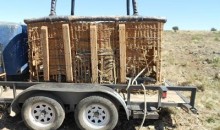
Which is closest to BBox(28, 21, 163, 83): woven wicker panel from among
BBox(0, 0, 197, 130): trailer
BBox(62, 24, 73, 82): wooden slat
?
BBox(0, 0, 197, 130): trailer

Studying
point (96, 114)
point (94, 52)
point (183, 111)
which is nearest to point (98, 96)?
point (96, 114)

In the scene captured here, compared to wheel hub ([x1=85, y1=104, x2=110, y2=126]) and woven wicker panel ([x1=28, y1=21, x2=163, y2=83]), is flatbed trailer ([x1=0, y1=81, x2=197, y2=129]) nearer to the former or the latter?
wheel hub ([x1=85, y1=104, x2=110, y2=126])

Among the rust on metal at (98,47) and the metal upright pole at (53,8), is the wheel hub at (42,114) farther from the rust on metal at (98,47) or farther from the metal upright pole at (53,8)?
the metal upright pole at (53,8)

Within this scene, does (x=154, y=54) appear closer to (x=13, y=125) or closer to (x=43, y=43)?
→ (x=43, y=43)

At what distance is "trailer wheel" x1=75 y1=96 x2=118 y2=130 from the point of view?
6.85 m

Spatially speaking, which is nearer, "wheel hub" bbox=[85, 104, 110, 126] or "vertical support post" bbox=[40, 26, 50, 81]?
"wheel hub" bbox=[85, 104, 110, 126]

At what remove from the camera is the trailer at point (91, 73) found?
696 cm

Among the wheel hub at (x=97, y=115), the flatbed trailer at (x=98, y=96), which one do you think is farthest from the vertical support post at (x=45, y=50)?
the wheel hub at (x=97, y=115)

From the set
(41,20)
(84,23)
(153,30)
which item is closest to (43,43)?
(41,20)

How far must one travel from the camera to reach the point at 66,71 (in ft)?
25.0

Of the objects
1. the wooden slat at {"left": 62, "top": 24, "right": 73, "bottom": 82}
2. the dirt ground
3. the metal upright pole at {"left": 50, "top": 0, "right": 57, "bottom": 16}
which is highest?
the metal upright pole at {"left": 50, "top": 0, "right": 57, "bottom": 16}

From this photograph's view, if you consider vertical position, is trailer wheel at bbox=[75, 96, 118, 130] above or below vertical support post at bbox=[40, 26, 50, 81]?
below

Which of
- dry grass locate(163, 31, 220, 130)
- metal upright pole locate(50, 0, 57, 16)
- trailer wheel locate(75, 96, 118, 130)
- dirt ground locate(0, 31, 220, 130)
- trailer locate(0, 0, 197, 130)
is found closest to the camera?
trailer wheel locate(75, 96, 118, 130)

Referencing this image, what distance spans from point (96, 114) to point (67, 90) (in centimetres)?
74
